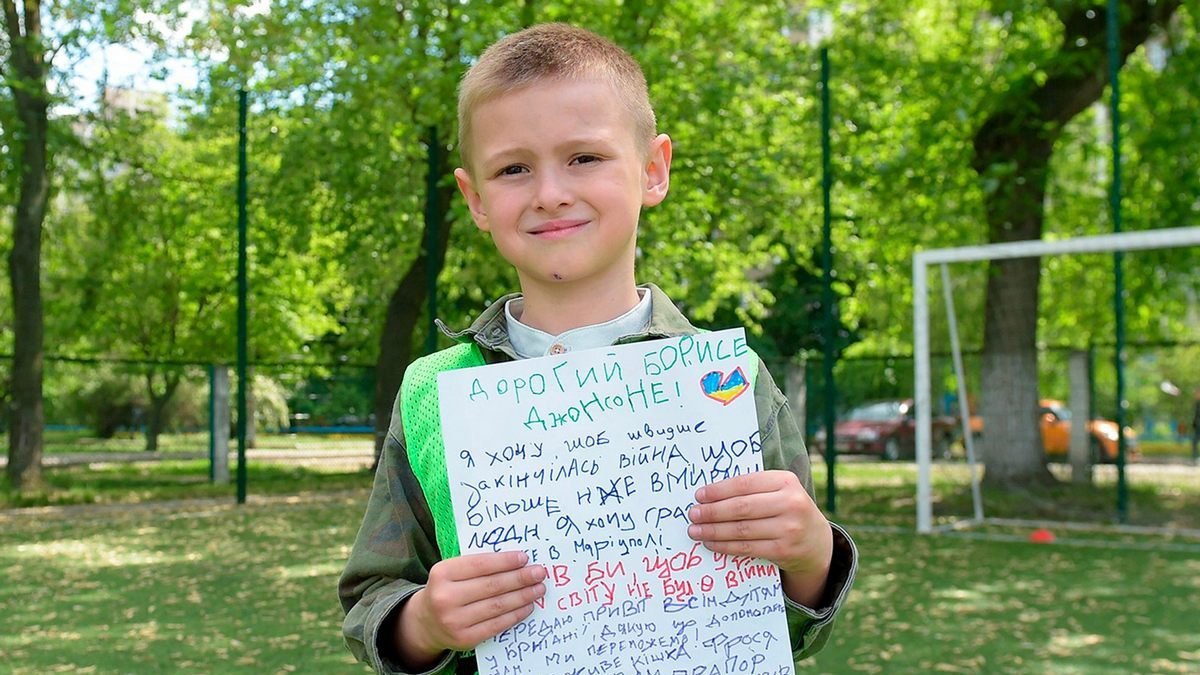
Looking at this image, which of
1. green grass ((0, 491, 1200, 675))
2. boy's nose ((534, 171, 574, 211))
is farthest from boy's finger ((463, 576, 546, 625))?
green grass ((0, 491, 1200, 675))

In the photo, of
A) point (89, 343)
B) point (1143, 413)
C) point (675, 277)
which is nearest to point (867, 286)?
point (675, 277)

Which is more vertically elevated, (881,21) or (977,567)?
(881,21)

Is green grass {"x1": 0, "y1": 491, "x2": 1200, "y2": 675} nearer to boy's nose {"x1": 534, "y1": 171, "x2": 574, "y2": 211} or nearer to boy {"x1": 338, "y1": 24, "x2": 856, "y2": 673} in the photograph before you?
boy {"x1": 338, "y1": 24, "x2": 856, "y2": 673}

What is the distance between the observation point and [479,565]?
150 cm

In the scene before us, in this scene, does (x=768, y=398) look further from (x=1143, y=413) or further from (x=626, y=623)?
(x=1143, y=413)

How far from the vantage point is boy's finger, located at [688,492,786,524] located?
59.2 inches

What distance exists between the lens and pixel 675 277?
14.8m

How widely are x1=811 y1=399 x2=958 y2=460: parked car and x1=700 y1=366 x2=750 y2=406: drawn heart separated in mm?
9100

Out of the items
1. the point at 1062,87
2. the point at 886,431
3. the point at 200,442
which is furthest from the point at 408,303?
the point at 1062,87

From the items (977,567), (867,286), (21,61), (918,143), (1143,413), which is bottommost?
(977,567)

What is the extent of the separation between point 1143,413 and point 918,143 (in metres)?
3.04

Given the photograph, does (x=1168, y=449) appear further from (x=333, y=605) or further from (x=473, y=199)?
(x=473, y=199)

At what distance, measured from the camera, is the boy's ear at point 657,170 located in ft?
5.85

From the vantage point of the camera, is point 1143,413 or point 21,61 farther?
point 21,61
